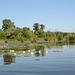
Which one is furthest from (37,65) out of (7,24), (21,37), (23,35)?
(7,24)

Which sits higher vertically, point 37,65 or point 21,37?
point 21,37

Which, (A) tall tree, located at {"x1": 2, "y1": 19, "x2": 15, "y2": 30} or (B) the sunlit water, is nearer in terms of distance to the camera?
(B) the sunlit water

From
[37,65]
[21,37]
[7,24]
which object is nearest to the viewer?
[37,65]

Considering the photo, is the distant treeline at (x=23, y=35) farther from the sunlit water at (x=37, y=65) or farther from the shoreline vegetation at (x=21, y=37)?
the sunlit water at (x=37, y=65)

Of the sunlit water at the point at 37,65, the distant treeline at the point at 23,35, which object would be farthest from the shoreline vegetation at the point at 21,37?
the sunlit water at the point at 37,65

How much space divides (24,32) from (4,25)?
20.3 metres

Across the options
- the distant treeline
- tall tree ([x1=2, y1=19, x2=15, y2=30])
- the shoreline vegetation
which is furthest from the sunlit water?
tall tree ([x1=2, y1=19, x2=15, y2=30])

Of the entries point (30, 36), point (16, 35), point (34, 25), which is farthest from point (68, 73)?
point (34, 25)

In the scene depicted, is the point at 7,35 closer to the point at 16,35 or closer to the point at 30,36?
the point at 16,35

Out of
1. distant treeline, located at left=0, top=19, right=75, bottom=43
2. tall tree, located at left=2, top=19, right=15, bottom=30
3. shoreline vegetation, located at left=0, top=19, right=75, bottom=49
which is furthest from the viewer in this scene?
tall tree, located at left=2, top=19, right=15, bottom=30

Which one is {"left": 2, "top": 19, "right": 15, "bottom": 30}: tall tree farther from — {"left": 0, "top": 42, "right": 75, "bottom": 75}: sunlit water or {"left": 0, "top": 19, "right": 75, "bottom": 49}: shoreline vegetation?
{"left": 0, "top": 42, "right": 75, "bottom": 75}: sunlit water

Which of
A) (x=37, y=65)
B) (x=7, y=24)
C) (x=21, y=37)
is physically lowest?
(x=37, y=65)

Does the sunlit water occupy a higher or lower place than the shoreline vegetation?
lower

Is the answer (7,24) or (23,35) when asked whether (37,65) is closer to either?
(23,35)
